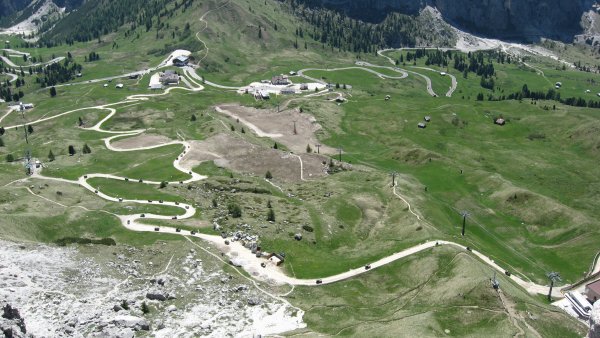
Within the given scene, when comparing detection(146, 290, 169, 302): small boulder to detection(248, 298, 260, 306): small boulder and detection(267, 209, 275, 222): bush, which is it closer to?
detection(248, 298, 260, 306): small boulder

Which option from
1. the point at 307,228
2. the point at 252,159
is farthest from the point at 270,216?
the point at 252,159

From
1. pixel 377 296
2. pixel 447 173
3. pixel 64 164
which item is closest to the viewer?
pixel 377 296

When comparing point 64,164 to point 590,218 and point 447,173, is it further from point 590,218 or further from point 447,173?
point 590,218

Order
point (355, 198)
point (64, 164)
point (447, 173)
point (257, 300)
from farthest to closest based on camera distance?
point (447, 173) < point (64, 164) < point (355, 198) < point (257, 300)

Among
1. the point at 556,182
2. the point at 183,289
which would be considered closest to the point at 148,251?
the point at 183,289

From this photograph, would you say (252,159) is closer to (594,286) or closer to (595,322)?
(594,286)

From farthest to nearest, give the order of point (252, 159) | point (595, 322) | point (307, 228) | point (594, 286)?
point (252, 159) < point (307, 228) < point (594, 286) < point (595, 322)
